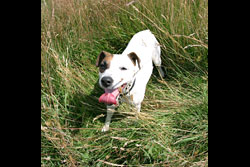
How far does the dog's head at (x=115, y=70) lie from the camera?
2336 millimetres

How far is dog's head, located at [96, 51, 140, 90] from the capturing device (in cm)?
234

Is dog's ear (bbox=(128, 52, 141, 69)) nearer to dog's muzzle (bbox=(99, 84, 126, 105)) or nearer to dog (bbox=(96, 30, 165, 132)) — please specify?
dog (bbox=(96, 30, 165, 132))

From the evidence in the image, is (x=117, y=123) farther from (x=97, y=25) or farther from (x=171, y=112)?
(x=97, y=25)

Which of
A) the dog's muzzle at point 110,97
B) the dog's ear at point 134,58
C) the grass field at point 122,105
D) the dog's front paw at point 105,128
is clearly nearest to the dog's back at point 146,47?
the grass field at point 122,105

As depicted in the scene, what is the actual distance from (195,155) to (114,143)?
0.91 metres

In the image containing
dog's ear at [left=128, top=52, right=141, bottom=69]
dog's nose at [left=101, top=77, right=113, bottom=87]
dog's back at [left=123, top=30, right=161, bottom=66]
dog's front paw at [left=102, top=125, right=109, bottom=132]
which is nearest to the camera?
dog's nose at [left=101, top=77, right=113, bottom=87]

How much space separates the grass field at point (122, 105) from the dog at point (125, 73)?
177 millimetres

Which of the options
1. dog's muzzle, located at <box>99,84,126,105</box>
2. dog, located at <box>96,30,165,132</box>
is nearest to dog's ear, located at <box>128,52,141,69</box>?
dog, located at <box>96,30,165,132</box>

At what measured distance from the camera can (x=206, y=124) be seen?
2389 millimetres

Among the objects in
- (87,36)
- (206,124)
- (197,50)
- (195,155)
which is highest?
(87,36)

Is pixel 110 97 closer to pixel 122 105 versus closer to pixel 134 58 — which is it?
pixel 122 105

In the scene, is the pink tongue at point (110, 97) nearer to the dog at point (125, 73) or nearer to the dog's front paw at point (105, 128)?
the dog at point (125, 73)

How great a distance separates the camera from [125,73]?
247cm

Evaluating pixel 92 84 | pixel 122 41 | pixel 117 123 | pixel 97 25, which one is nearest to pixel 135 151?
pixel 117 123
